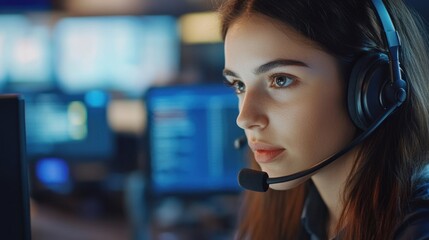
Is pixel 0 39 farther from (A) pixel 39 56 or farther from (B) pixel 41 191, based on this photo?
(B) pixel 41 191

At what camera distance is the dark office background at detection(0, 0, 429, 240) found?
1847 mm

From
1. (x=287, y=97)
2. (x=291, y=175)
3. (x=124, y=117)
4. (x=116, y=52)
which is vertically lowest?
(x=124, y=117)

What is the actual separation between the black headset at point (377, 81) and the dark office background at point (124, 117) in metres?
0.27

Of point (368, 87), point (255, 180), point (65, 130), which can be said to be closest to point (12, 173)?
point (255, 180)

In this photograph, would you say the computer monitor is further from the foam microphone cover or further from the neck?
the neck

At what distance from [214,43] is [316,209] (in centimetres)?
235

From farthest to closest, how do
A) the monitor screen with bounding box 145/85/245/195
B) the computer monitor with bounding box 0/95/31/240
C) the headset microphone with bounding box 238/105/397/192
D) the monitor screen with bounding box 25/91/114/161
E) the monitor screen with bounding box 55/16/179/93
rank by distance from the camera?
the monitor screen with bounding box 55/16/179/93 < the monitor screen with bounding box 25/91/114/161 < the monitor screen with bounding box 145/85/245/195 < the headset microphone with bounding box 238/105/397/192 < the computer monitor with bounding box 0/95/31/240

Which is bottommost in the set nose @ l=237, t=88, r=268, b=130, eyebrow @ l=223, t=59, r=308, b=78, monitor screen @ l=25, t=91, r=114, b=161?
monitor screen @ l=25, t=91, r=114, b=161

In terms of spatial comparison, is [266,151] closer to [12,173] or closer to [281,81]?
[281,81]

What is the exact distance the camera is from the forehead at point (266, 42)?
36.0 inches

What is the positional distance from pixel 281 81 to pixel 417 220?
0.83 ft

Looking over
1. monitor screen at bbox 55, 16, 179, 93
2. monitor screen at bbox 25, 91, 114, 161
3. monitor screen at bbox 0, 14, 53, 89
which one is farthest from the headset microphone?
monitor screen at bbox 0, 14, 53, 89

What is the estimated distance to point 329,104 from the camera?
0.92 m

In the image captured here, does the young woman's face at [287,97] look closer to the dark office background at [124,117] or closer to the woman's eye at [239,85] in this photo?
the woman's eye at [239,85]
